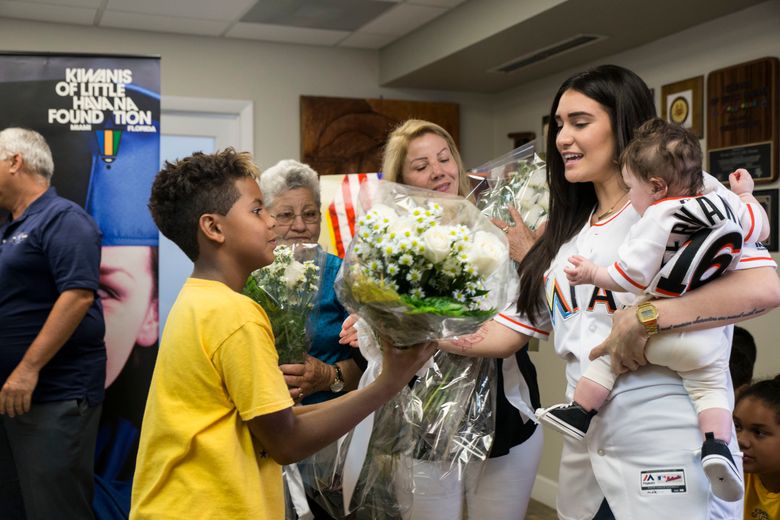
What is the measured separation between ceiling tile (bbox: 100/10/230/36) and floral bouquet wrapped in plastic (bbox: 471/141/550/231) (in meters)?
3.17

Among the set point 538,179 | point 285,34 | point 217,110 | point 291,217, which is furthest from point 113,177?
point 538,179

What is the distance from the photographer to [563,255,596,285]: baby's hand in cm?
153

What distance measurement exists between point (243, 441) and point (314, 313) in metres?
0.71

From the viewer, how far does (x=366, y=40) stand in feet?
17.6

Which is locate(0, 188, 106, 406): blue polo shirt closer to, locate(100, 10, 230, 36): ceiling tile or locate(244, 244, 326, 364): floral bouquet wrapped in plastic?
locate(244, 244, 326, 364): floral bouquet wrapped in plastic

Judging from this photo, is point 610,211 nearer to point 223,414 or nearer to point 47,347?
point 223,414

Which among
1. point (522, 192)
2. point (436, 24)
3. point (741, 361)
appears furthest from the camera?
point (436, 24)

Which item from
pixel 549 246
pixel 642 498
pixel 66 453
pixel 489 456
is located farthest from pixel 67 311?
pixel 642 498

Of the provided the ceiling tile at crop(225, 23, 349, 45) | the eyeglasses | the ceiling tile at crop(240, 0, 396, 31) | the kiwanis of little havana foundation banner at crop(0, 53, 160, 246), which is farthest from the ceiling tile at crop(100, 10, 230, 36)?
the eyeglasses

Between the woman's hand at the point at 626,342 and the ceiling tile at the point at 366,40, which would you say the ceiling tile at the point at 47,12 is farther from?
the woman's hand at the point at 626,342

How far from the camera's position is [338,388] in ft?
7.18

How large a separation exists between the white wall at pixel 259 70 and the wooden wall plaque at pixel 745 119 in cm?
213

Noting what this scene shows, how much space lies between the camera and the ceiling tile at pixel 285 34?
502 cm

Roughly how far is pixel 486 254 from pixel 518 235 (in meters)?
0.71
